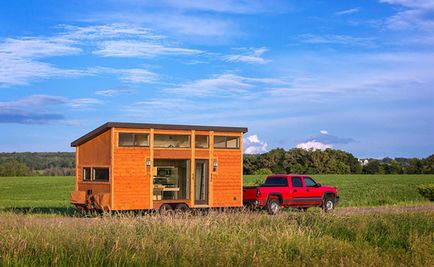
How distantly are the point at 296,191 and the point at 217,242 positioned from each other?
54.5ft

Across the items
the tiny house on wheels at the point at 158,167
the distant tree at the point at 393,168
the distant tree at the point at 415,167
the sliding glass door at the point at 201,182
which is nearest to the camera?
the tiny house on wheels at the point at 158,167

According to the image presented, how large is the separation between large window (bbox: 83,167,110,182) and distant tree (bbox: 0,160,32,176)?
238 ft

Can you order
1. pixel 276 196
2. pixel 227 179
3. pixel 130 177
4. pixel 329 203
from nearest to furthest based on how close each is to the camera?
pixel 130 177
pixel 227 179
pixel 276 196
pixel 329 203

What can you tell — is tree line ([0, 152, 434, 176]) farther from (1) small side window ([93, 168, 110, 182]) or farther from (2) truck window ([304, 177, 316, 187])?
(1) small side window ([93, 168, 110, 182])

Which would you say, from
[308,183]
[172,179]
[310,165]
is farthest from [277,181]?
[310,165]

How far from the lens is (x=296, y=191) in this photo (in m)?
28.3

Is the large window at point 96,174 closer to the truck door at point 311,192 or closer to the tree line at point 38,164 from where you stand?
the truck door at point 311,192

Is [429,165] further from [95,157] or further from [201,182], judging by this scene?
[95,157]

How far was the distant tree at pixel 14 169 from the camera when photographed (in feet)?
309

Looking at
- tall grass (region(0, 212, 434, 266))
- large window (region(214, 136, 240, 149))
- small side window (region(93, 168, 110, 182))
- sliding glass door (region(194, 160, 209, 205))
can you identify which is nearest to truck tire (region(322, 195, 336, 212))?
large window (region(214, 136, 240, 149))

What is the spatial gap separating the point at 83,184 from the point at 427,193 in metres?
22.9

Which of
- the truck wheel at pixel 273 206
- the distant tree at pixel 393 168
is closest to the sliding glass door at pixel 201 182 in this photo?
the truck wheel at pixel 273 206

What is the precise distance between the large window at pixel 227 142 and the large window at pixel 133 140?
121 inches

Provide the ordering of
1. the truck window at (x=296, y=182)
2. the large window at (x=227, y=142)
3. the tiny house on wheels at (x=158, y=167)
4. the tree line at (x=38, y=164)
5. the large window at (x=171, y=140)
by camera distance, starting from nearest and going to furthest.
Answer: the tiny house on wheels at (x=158, y=167)
the large window at (x=171, y=140)
the large window at (x=227, y=142)
the truck window at (x=296, y=182)
the tree line at (x=38, y=164)
